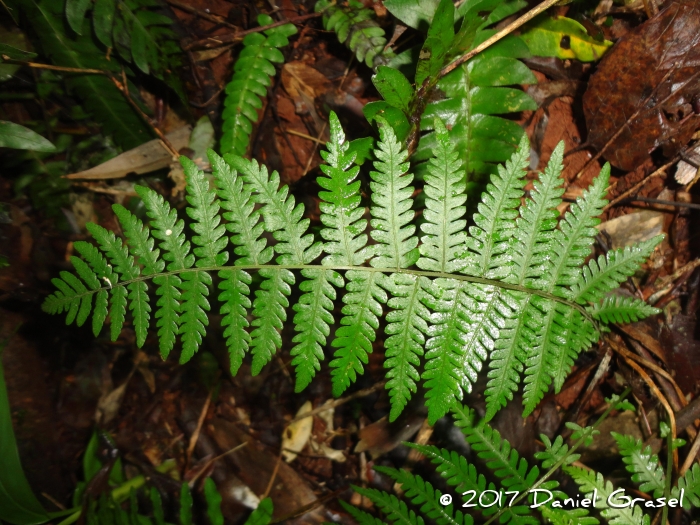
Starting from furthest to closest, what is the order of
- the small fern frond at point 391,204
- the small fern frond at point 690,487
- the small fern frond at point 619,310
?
the small fern frond at point 690,487 < the small fern frond at point 619,310 < the small fern frond at point 391,204

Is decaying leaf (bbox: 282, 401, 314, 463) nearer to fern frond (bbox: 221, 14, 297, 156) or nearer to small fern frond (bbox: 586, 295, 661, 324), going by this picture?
fern frond (bbox: 221, 14, 297, 156)

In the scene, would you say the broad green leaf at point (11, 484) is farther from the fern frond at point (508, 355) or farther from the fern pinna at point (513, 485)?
the fern frond at point (508, 355)

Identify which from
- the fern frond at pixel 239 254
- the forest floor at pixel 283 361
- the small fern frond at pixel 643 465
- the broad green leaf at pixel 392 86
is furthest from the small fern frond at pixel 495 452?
the broad green leaf at pixel 392 86

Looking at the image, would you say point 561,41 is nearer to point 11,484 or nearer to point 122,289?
point 122,289

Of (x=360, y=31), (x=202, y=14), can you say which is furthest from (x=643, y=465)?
(x=202, y=14)

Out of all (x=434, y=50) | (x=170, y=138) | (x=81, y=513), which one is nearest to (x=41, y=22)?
(x=170, y=138)

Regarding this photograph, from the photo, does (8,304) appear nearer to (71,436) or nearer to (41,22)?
(71,436)

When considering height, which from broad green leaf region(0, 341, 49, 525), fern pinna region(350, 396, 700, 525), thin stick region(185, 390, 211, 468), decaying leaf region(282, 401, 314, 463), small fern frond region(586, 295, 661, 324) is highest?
small fern frond region(586, 295, 661, 324)

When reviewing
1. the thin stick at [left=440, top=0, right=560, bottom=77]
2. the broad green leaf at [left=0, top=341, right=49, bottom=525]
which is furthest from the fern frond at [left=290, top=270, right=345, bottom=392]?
the broad green leaf at [left=0, top=341, right=49, bottom=525]
